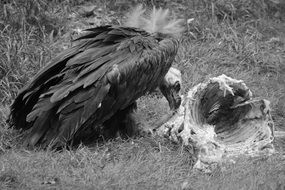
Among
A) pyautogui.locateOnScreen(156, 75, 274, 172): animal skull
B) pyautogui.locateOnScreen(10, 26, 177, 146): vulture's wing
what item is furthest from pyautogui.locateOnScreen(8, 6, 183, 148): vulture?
pyautogui.locateOnScreen(156, 75, 274, 172): animal skull

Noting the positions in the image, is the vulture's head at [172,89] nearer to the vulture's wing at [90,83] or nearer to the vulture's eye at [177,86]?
the vulture's eye at [177,86]

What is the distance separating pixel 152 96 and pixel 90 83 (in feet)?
6.10

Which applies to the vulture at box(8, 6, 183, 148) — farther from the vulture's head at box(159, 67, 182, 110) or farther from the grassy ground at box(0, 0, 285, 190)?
the grassy ground at box(0, 0, 285, 190)

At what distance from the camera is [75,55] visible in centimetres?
574

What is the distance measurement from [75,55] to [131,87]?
611 millimetres

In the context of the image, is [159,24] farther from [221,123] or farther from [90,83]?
[90,83]

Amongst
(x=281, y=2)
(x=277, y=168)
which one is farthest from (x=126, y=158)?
(x=281, y=2)

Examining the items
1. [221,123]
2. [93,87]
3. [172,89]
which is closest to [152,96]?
[172,89]

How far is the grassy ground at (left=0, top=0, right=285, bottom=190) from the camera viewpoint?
193 inches

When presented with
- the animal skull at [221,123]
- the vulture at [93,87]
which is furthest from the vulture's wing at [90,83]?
the animal skull at [221,123]

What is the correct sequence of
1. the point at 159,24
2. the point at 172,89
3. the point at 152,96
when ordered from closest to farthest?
the point at 172,89 → the point at 159,24 → the point at 152,96

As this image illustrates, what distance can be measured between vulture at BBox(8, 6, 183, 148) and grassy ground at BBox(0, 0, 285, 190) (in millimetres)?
200

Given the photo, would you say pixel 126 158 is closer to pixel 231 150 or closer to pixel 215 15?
pixel 231 150

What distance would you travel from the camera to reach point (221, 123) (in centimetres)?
620
